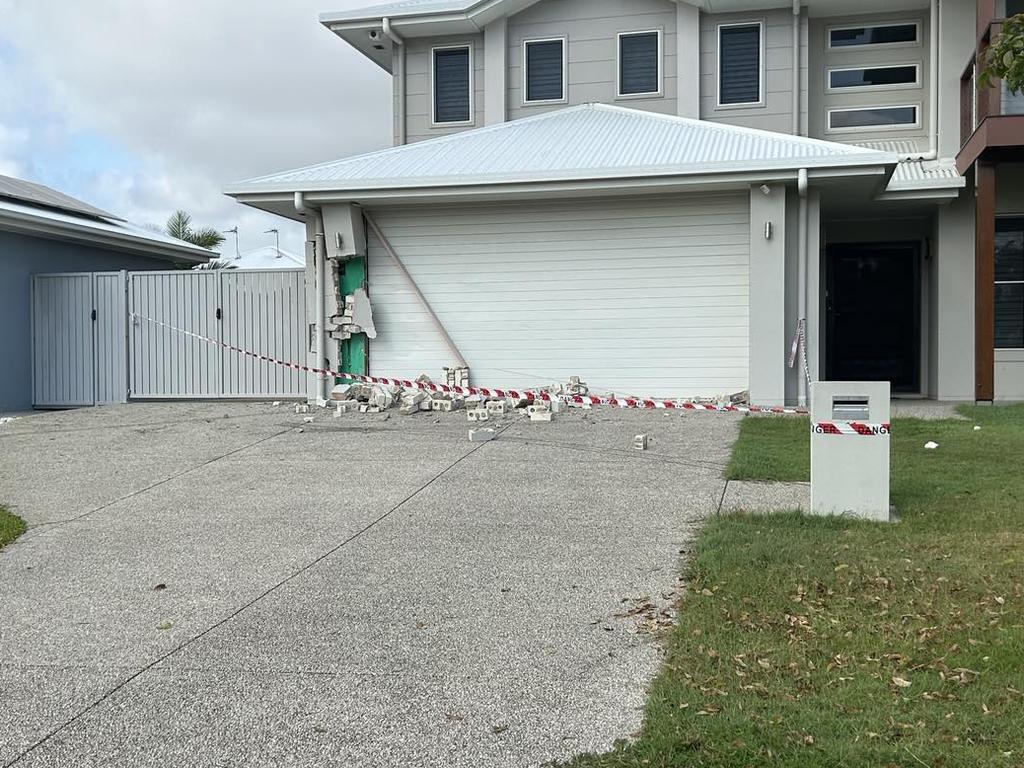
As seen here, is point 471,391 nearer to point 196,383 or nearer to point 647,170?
point 647,170

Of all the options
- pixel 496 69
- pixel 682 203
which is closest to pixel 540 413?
pixel 682 203

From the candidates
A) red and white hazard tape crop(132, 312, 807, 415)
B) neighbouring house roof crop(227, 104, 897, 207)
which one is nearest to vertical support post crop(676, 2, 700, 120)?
neighbouring house roof crop(227, 104, 897, 207)

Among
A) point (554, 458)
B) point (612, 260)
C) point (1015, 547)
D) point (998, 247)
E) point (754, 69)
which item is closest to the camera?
point (1015, 547)

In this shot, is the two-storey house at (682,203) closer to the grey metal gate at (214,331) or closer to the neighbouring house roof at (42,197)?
the grey metal gate at (214,331)

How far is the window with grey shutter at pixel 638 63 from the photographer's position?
703 inches

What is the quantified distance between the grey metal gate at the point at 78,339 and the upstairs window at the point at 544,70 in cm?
761

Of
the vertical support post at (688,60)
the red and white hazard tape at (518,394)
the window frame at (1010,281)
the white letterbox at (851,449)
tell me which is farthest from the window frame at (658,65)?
the white letterbox at (851,449)

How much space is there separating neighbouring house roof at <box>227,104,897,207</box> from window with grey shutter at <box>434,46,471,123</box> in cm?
193

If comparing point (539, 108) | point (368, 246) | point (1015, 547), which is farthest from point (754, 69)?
point (1015, 547)

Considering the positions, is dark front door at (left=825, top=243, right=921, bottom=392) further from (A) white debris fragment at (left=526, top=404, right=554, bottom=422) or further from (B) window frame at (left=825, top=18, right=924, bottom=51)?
(A) white debris fragment at (left=526, top=404, right=554, bottom=422)

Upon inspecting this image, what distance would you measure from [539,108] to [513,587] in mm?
13748

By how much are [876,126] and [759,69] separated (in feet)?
7.08

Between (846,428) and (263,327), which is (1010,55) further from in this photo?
(263,327)

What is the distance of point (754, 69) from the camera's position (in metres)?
17.5
